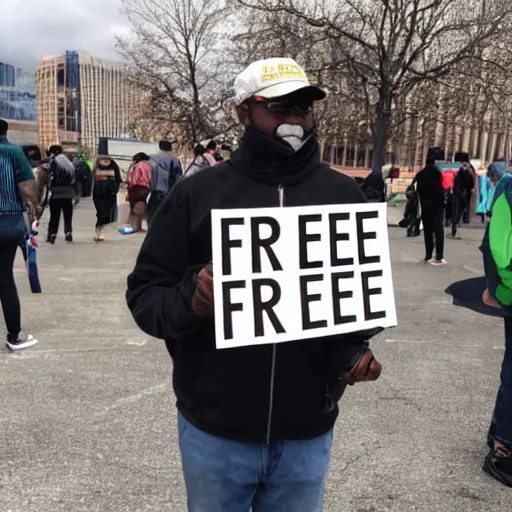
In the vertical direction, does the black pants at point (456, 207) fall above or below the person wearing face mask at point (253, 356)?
below

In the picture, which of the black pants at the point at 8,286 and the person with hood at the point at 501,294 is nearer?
the person with hood at the point at 501,294

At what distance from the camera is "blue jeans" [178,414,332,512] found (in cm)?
175

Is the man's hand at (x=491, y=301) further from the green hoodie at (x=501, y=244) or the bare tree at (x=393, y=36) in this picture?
the bare tree at (x=393, y=36)

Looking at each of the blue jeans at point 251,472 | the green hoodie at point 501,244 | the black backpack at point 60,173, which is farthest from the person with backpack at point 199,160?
the blue jeans at point 251,472

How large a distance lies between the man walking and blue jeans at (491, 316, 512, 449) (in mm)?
3686

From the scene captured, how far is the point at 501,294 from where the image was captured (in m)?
3.17

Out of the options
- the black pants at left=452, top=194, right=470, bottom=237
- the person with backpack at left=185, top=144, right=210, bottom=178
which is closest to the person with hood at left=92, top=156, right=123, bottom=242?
the person with backpack at left=185, top=144, right=210, bottom=178

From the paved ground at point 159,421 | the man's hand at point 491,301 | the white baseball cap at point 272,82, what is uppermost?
the white baseball cap at point 272,82

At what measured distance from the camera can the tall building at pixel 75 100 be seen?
277 feet

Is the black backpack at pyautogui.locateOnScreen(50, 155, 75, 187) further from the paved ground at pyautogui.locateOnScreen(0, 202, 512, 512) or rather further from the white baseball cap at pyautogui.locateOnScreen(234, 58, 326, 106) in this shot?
the white baseball cap at pyautogui.locateOnScreen(234, 58, 326, 106)

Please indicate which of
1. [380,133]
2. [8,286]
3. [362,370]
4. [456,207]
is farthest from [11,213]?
[380,133]

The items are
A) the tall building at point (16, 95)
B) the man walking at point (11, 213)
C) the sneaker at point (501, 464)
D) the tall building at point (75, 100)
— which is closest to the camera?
the sneaker at point (501, 464)

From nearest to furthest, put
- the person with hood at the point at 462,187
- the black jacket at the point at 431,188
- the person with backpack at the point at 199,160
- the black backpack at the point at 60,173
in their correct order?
the black jacket at the point at 431,188, the person with backpack at the point at 199,160, the black backpack at the point at 60,173, the person with hood at the point at 462,187

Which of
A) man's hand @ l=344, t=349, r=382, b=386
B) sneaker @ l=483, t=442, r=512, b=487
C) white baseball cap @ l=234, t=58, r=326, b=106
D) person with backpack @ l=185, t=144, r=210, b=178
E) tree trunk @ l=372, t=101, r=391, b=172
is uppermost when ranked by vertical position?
tree trunk @ l=372, t=101, r=391, b=172
